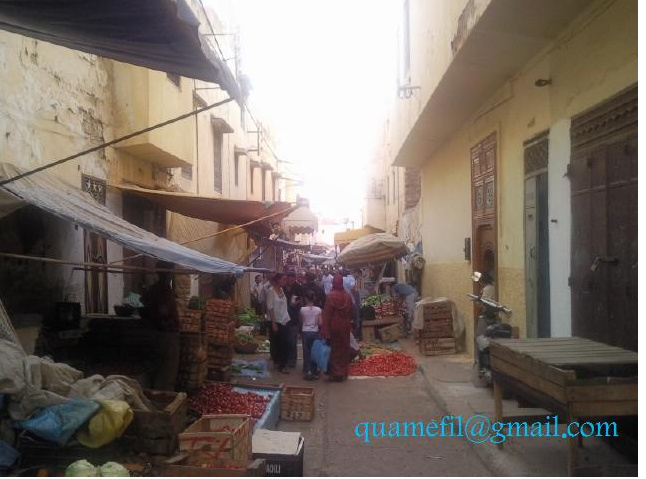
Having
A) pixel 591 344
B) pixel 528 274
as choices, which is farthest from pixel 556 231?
pixel 591 344

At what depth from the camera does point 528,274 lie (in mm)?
7883

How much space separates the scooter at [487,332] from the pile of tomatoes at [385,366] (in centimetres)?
189

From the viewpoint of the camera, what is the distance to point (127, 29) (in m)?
3.46

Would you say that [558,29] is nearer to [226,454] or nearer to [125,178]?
[226,454]

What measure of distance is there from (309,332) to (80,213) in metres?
5.20

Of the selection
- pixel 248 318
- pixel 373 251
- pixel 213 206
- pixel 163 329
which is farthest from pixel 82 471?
pixel 248 318

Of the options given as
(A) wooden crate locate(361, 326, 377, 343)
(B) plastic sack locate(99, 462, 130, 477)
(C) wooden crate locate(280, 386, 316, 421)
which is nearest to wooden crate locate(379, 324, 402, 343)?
(A) wooden crate locate(361, 326, 377, 343)

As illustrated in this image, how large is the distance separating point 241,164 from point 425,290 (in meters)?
7.83

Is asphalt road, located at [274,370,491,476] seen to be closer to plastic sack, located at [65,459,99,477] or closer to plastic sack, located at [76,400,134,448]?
plastic sack, located at [76,400,134,448]

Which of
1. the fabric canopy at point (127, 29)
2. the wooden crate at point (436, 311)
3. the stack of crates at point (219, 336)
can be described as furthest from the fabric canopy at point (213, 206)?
the fabric canopy at point (127, 29)

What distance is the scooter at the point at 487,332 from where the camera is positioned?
762cm

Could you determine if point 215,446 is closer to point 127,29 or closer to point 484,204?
point 127,29

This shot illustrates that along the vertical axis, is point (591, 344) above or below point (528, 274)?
below

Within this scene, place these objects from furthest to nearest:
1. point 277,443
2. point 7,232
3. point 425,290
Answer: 1. point 425,290
2. point 7,232
3. point 277,443
